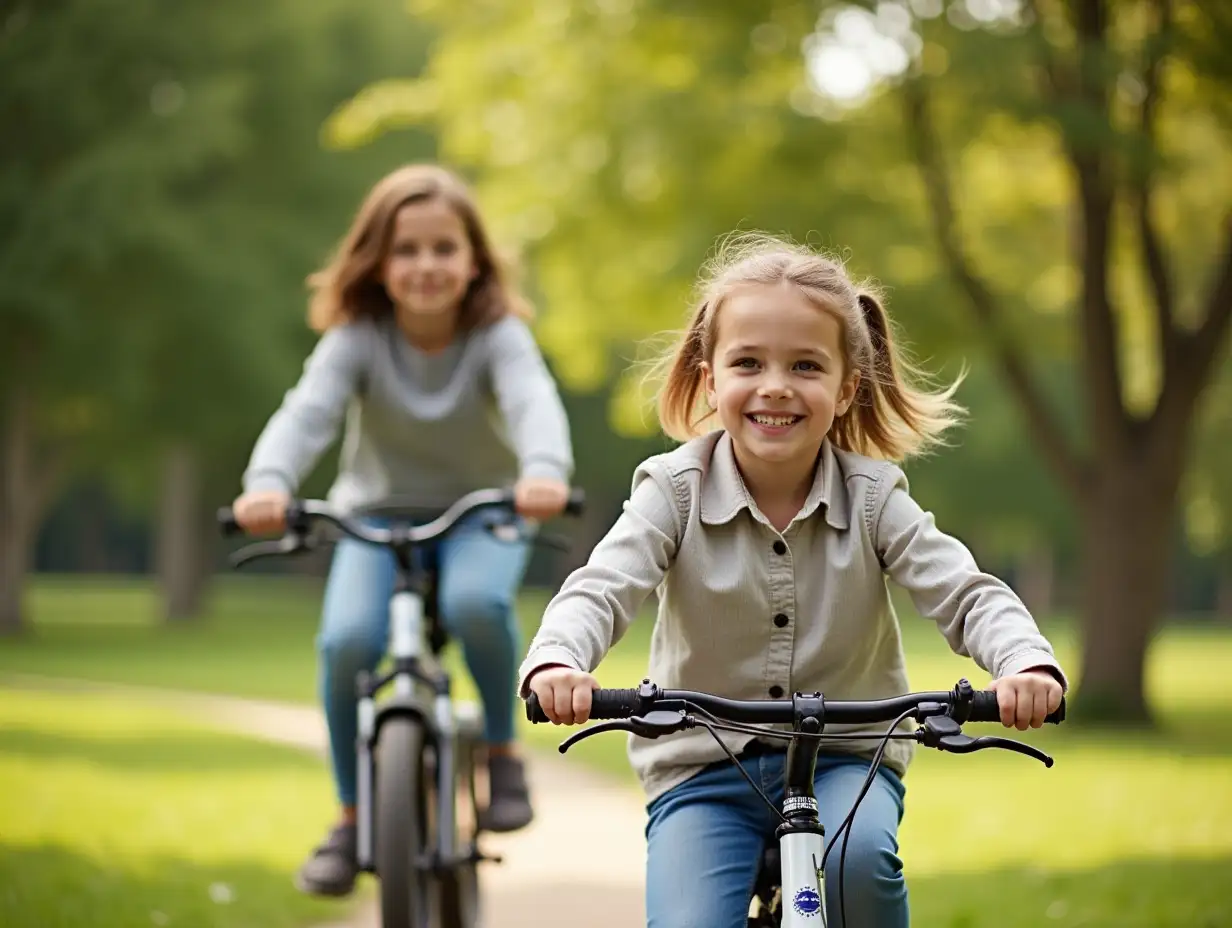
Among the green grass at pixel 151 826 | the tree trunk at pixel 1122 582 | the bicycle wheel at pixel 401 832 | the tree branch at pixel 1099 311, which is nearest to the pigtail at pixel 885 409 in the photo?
the bicycle wheel at pixel 401 832

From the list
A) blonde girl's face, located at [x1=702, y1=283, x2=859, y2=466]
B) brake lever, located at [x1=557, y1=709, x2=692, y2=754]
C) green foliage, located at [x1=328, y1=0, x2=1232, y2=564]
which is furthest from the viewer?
green foliage, located at [x1=328, y1=0, x2=1232, y2=564]

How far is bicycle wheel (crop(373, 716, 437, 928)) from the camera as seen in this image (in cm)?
407

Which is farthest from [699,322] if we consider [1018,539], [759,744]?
[1018,539]

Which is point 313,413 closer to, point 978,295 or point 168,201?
point 978,295

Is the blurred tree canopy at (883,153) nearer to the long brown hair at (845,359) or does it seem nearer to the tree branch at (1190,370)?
the tree branch at (1190,370)

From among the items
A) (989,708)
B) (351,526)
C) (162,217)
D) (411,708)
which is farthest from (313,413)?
(162,217)

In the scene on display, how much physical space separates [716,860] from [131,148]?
1955 centimetres

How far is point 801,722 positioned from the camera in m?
2.56

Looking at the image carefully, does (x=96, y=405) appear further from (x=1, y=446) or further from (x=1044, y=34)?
(x=1044, y=34)

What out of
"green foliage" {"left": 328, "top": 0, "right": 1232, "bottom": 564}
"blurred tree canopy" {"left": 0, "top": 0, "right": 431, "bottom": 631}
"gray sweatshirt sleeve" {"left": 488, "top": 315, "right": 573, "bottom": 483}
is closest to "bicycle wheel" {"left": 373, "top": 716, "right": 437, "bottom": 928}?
"gray sweatshirt sleeve" {"left": 488, "top": 315, "right": 573, "bottom": 483}

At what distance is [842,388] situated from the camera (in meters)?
3.30

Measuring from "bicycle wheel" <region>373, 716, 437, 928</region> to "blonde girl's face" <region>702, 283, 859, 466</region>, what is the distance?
4.87ft

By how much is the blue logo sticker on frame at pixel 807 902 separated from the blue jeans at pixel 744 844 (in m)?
0.16

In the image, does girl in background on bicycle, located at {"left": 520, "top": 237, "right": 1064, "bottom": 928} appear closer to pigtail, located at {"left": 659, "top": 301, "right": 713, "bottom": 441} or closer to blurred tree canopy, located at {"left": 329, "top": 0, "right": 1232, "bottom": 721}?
pigtail, located at {"left": 659, "top": 301, "right": 713, "bottom": 441}
